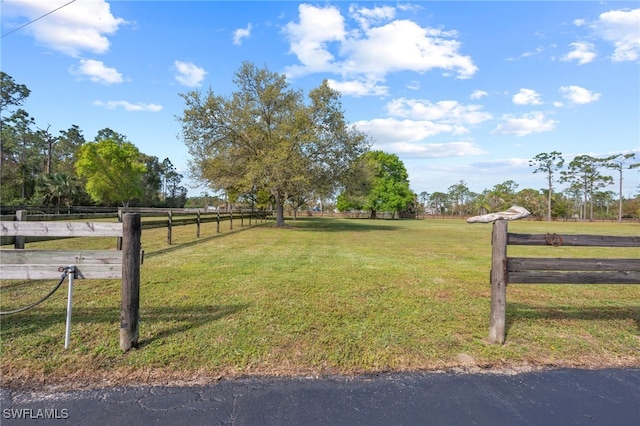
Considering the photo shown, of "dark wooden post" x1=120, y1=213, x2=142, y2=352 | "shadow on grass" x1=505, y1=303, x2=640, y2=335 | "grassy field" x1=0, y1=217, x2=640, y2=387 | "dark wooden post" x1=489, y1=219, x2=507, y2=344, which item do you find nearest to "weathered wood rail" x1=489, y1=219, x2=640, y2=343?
"dark wooden post" x1=489, y1=219, x2=507, y2=344

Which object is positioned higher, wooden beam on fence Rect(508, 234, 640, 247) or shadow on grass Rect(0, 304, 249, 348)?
wooden beam on fence Rect(508, 234, 640, 247)

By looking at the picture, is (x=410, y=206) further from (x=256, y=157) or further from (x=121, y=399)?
(x=121, y=399)

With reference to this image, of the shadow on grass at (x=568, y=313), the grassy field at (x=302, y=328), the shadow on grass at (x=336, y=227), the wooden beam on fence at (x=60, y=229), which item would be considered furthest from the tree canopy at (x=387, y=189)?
the wooden beam on fence at (x=60, y=229)

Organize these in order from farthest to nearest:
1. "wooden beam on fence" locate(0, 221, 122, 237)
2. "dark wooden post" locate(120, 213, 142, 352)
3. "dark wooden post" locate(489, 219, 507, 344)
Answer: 1. "dark wooden post" locate(489, 219, 507, 344)
2. "wooden beam on fence" locate(0, 221, 122, 237)
3. "dark wooden post" locate(120, 213, 142, 352)

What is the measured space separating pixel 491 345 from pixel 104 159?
162ft

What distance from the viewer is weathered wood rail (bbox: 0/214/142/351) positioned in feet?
11.0

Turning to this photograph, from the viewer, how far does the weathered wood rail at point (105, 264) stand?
11.0ft

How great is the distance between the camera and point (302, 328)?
3.96 metres

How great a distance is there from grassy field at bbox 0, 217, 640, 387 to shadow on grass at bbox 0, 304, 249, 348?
0.07 ft

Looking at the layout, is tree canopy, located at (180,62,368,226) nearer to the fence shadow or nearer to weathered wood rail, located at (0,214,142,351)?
the fence shadow

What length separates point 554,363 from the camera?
10.9 ft

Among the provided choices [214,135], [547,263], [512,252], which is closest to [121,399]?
[547,263]

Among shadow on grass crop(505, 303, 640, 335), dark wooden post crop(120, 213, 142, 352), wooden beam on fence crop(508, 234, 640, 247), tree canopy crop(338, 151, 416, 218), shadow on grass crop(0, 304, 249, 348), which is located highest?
tree canopy crop(338, 151, 416, 218)

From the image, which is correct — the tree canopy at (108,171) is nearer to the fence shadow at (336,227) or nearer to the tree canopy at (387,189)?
the fence shadow at (336,227)
